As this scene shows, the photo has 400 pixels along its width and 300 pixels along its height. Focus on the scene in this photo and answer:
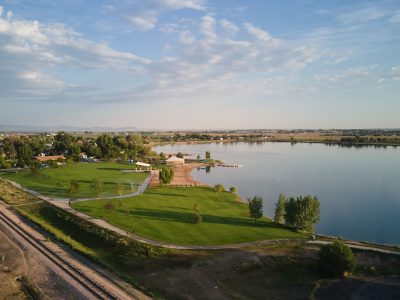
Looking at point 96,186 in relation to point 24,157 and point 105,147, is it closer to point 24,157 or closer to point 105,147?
point 24,157

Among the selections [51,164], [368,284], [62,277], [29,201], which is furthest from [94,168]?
[368,284]

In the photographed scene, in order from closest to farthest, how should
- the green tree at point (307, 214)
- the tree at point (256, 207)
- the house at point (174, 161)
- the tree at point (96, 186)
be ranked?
1. the green tree at point (307, 214)
2. the tree at point (256, 207)
3. the tree at point (96, 186)
4. the house at point (174, 161)

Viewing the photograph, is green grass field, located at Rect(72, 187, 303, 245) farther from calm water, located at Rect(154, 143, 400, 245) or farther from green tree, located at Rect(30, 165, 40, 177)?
green tree, located at Rect(30, 165, 40, 177)

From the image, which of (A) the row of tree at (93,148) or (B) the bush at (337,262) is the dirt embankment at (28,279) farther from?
(A) the row of tree at (93,148)

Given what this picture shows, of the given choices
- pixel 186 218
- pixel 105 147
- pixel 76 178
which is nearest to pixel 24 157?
pixel 105 147

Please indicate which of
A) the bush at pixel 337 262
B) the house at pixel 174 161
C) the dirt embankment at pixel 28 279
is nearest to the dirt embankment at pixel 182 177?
the house at pixel 174 161

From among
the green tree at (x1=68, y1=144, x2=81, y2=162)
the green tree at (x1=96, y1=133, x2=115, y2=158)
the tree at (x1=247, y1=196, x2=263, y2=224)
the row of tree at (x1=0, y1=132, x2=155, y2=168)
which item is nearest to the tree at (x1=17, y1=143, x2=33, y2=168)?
→ the row of tree at (x1=0, y1=132, x2=155, y2=168)

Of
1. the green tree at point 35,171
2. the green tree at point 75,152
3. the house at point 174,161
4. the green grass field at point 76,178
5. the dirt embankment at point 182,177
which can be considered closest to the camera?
the green grass field at point 76,178
